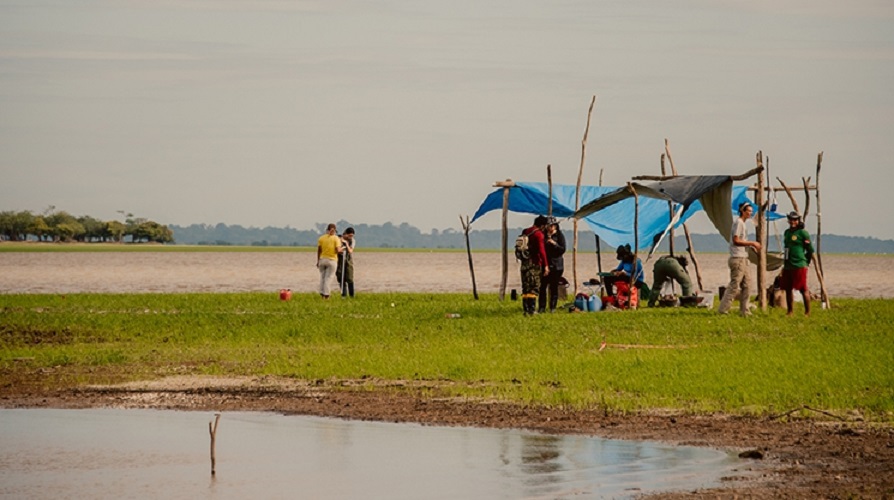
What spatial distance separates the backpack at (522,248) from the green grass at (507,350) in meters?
1.22

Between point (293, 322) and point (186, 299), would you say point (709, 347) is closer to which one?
point (293, 322)

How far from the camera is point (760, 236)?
26781 mm

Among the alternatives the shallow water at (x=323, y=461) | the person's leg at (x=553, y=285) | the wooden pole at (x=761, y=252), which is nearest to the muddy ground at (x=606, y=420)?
the shallow water at (x=323, y=461)

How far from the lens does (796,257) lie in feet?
83.4

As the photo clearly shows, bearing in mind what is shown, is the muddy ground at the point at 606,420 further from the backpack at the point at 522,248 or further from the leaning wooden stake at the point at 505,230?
the leaning wooden stake at the point at 505,230

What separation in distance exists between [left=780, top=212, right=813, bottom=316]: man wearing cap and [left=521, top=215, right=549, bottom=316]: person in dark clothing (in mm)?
4536

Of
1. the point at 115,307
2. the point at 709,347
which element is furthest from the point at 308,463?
the point at 115,307

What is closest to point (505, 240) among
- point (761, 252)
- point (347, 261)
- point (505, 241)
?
point (505, 241)

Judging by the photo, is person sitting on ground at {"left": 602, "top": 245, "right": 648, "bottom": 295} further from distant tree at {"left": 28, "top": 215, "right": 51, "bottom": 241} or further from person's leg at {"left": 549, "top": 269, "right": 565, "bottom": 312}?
distant tree at {"left": 28, "top": 215, "right": 51, "bottom": 241}

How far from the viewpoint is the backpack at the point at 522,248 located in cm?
2586

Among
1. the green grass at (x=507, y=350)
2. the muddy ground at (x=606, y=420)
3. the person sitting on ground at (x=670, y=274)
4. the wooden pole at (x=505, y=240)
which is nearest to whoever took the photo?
the muddy ground at (x=606, y=420)

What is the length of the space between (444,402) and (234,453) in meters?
3.24

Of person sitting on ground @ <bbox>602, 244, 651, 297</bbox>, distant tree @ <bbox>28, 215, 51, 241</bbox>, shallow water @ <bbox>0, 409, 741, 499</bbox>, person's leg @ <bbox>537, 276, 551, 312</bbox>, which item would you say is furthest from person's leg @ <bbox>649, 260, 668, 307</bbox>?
distant tree @ <bbox>28, 215, 51, 241</bbox>

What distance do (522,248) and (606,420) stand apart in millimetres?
12371
